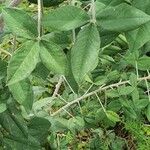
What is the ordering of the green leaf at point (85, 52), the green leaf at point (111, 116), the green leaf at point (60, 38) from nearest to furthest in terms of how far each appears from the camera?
the green leaf at point (85, 52), the green leaf at point (60, 38), the green leaf at point (111, 116)

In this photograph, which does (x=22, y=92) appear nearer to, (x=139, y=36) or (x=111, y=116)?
(x=139, y=36)

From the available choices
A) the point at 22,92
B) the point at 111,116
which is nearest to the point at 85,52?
the point at 22,92

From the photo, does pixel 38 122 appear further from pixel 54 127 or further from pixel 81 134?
pixel 81 134

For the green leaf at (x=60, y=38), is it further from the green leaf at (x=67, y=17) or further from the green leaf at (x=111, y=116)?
the green leaf at (x=111, y=116)

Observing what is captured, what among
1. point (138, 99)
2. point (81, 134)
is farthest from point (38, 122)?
point (81, 134)

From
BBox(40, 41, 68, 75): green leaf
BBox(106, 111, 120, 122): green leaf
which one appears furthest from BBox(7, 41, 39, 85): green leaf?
BBox(106, 111, 120, 122): green leaf

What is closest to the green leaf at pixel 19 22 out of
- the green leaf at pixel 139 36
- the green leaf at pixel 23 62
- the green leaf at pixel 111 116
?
the green leaf at pixel 23 62
